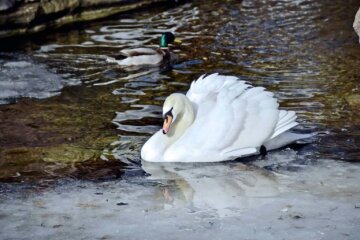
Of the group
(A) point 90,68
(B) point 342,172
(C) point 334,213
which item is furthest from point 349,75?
(C) point 334,213

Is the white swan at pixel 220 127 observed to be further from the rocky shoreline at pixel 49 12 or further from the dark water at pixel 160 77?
the rocky shoreline at pixel 49 12

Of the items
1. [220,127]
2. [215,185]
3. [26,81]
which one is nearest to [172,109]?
[220,127]

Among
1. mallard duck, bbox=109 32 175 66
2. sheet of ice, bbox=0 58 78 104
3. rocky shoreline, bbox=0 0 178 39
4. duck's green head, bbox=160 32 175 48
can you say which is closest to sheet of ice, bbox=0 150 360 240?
sheet of ice, bbox=0 58 78 104

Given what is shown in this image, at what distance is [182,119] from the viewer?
756cm

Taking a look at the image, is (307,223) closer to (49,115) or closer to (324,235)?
(324,235)

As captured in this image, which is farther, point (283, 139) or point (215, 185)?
point (283, 139)

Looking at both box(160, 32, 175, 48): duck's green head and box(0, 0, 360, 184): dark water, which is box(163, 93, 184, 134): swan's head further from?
box(160, 32, 175, 48): duck's green head

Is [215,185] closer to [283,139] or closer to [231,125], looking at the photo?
[231,125]

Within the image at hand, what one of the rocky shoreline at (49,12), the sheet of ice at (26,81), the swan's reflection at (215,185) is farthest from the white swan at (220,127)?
the rocky shoreline at (49,12)

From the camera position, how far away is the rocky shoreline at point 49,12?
13506 millimetres

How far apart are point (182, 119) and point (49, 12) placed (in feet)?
23.8

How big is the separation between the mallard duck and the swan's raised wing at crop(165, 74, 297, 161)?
4.06 metres

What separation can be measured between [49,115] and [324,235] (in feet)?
14.2

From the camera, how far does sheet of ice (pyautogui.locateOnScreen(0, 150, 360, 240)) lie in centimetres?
547
